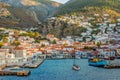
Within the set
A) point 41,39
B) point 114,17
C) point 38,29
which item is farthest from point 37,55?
point 114,17

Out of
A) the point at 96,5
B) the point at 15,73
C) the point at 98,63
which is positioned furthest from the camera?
the point at 96,5

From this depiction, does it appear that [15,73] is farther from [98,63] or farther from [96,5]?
[96,5]

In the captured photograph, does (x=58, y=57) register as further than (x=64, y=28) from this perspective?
No

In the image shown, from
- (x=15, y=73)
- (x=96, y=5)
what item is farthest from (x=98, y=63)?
(x=96, y=5)

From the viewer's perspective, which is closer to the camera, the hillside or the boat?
the boat

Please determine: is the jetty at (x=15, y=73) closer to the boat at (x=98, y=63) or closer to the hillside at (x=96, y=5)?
the boat at (x=98, y=63)

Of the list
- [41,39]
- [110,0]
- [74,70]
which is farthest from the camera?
[110,0]

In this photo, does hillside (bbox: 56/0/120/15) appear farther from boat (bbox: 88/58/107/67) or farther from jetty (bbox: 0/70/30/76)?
jetty (bbox: 0/70/30/76)

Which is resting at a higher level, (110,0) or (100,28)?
(110,0)

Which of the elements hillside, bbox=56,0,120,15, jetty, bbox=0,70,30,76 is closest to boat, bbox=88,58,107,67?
jetty, bbox=0,70,30,76

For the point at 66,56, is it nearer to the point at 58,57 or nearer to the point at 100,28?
the point at 58,57

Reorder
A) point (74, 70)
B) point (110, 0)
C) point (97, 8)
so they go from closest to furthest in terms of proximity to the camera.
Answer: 1. point (74, 70)
2. point (97, 8)
3. point (110, 0)
